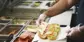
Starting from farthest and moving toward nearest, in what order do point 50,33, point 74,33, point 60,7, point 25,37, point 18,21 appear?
point 18,21, point 60,7, point 25,37, point 50,33, point 74,33

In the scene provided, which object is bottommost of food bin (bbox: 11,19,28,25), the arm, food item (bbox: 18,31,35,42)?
food item (bbox: 18,31,35,42)

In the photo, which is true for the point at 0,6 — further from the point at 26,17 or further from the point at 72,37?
the point at 72,37

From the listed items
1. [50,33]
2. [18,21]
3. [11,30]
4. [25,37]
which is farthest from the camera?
[18,21]

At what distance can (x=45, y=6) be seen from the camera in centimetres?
283

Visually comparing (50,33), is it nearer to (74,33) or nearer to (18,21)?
(74,33)

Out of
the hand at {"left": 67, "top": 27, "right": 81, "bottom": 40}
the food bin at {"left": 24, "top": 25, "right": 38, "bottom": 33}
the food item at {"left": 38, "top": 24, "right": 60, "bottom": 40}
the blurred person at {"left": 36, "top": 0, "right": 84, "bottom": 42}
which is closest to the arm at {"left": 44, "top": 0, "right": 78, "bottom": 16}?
the blurred person at {"left": 36, "top": 0, "right": 84, "bottom": 42}

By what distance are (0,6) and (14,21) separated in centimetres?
30

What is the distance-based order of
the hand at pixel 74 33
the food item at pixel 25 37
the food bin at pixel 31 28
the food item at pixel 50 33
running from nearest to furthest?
the hand at pixel 74 33 → the food item at pixel 50 33 → the food item at pixel 25 37 → the food bin at pixel 31 28

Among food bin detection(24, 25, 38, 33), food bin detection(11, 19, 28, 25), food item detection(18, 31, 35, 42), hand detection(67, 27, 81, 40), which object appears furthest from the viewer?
food bin detection(11, 19, 28, 25)

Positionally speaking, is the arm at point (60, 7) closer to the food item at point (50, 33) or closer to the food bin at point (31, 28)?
the food bin at point (31, 28)

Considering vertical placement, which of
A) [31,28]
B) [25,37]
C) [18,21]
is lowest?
[25,37]

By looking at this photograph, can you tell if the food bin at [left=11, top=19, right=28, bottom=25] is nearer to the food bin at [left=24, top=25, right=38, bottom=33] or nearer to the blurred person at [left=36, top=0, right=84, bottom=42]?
the food bin at [left=24, top=25, right=38, bottom=33]

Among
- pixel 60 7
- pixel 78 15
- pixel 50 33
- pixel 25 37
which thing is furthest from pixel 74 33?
pixel 60 7

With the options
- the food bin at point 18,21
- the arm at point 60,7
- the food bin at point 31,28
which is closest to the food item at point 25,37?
the food bin at point 31,28
